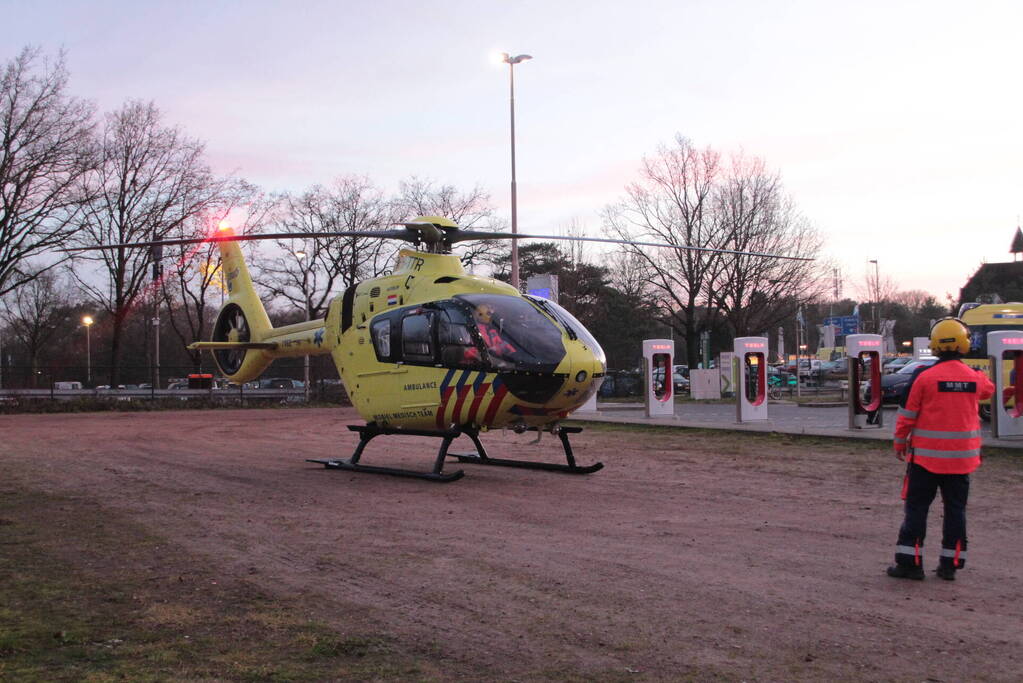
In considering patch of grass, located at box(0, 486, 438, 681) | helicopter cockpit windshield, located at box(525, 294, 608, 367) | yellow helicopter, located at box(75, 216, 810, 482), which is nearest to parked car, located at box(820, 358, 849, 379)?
yellow helicopter, located at box(75, 216, 810, 482)

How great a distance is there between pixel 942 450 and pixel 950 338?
889 millimetres

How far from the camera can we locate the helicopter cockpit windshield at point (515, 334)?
1077cm

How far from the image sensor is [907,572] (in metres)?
6.30

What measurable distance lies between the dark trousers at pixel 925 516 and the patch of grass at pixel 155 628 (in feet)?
12.2

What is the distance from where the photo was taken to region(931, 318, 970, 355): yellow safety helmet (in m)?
6.62

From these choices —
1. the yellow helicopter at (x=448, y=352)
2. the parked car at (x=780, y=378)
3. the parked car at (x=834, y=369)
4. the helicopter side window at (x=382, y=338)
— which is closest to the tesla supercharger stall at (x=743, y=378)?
the yellow helicopter at (x=448, y=352)

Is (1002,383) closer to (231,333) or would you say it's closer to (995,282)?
(231,333)

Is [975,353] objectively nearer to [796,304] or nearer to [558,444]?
[558,444]

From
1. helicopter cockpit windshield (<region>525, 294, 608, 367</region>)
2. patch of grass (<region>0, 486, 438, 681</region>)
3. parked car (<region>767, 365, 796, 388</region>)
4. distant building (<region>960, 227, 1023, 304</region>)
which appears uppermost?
distant building (<region>960, 227, 1023, 304</region>)

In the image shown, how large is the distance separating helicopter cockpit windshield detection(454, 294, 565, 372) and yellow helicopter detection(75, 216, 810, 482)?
13 mm

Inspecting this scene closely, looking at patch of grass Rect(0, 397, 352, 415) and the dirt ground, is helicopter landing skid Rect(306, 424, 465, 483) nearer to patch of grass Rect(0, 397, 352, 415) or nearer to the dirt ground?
the dirt ground

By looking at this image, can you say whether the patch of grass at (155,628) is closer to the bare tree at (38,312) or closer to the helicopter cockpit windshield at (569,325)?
the helicopter cockpit windshield at (569,325)

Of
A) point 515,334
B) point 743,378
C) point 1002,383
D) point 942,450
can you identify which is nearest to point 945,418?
point 942,450

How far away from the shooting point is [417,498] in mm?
10500
